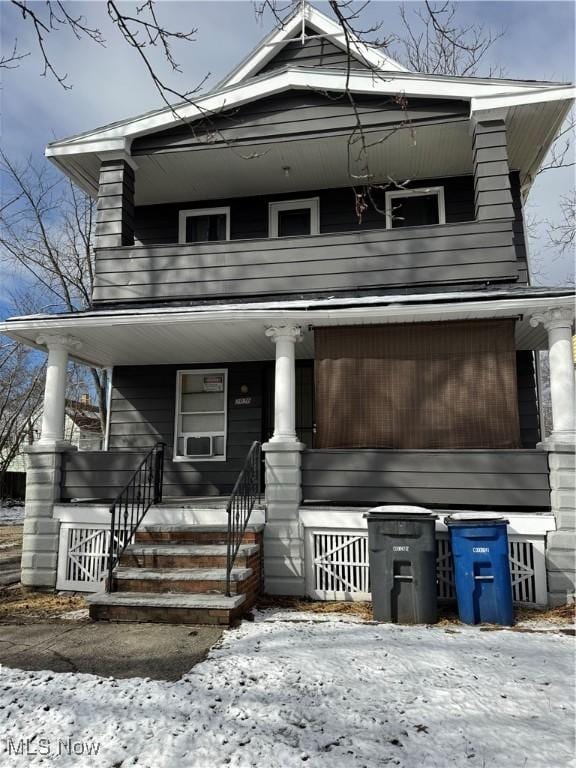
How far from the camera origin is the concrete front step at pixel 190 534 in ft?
22.0

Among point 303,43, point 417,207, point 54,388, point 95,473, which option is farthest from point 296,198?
point 95,473

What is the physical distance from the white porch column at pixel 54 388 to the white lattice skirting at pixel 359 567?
12.7ft

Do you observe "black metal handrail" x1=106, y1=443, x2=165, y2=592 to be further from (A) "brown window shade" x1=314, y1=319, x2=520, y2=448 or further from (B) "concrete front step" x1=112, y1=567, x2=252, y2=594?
(A) "brown window shade" x1=314, y1=319, x2=520, y2=448

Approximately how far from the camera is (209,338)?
807 centimetres

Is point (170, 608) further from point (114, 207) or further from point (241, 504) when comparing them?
point (114, 207)

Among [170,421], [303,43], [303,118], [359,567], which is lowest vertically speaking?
[359,567]

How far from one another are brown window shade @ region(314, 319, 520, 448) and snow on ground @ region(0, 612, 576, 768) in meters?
2.76

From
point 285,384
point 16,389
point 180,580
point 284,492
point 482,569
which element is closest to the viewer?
point 482,569

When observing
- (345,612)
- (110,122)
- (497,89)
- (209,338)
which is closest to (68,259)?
(110,122)

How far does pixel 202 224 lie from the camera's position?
1015 cm

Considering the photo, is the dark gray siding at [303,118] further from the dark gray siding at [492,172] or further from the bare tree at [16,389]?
the bare tree at [16,389]

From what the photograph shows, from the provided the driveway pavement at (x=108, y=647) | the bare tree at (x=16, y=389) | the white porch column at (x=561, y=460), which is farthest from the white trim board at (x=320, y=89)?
the bare tree at (x=16, y=389)

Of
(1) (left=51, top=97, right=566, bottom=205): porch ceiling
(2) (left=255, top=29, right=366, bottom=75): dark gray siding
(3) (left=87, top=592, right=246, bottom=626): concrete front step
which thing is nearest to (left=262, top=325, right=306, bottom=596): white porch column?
(3) (left=87, top=592, right=246, bottom=626): concrete front step

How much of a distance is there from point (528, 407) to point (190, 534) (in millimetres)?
5363
